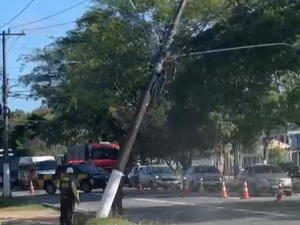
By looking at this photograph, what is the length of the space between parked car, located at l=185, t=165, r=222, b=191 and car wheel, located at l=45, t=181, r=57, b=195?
7786 mm

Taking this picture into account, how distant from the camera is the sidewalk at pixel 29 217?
89.4ft

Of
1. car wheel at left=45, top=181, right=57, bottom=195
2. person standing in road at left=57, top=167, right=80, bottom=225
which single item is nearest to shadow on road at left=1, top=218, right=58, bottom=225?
person standing in road at left=57, top=167, right=80, bottom=225

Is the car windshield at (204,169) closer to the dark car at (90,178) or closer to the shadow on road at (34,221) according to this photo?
the dark car at (90,178)

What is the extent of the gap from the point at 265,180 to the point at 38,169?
1944cm

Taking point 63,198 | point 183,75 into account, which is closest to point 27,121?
point 183,75

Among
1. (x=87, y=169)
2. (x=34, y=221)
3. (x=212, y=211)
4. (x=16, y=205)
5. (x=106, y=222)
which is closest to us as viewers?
(x=106, y=222)

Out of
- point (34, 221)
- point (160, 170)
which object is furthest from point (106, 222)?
point (160, 170)

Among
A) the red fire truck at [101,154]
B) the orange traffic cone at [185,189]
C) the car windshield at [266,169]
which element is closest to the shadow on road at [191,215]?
the car windshield at [266,169]

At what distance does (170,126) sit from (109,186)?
587 inches

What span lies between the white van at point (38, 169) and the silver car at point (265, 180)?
14.3 metres

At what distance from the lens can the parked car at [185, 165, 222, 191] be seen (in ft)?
149

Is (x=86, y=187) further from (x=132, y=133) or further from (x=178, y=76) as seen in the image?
(x=132, y=133)

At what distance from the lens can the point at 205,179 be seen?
1788 inches

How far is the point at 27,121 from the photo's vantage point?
3310 inches
